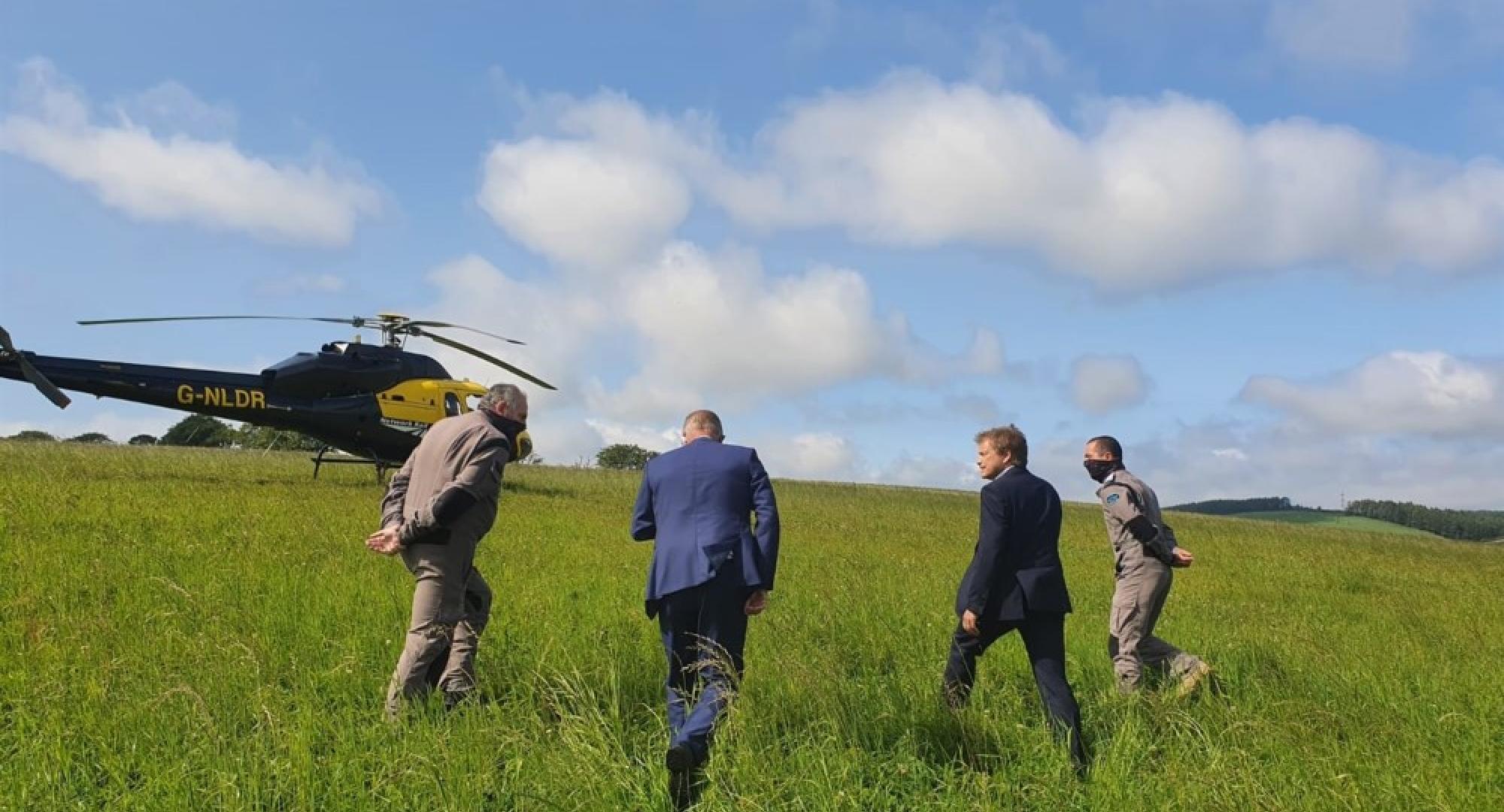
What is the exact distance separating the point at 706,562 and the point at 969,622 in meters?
1.55

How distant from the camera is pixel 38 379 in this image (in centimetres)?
1576

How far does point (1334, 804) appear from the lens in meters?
4.02

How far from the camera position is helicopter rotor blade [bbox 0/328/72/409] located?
51.7ft

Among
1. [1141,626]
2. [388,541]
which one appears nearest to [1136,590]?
[1141,626]

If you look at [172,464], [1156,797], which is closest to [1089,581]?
[1156,797]

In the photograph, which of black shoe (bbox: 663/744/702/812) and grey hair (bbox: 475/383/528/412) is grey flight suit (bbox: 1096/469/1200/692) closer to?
black shoe (bbox: 663/744/702/812)

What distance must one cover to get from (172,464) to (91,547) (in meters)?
13.1

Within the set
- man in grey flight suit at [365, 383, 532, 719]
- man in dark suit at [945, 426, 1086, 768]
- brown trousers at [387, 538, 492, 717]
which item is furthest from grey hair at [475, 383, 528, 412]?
man in dark suit at [945, 426, 1086, 768]

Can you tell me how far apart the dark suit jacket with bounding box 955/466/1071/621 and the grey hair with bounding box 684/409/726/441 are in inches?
57.6

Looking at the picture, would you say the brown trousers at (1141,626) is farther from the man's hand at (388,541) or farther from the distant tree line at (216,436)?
the distant tree line at (216,436)

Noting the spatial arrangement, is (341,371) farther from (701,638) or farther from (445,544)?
(701,638)

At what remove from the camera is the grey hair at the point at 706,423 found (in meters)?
5.19

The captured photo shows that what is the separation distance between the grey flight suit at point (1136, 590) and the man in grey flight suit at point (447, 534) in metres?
3.78

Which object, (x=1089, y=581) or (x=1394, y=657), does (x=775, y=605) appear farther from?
(x=1089, y=581)
